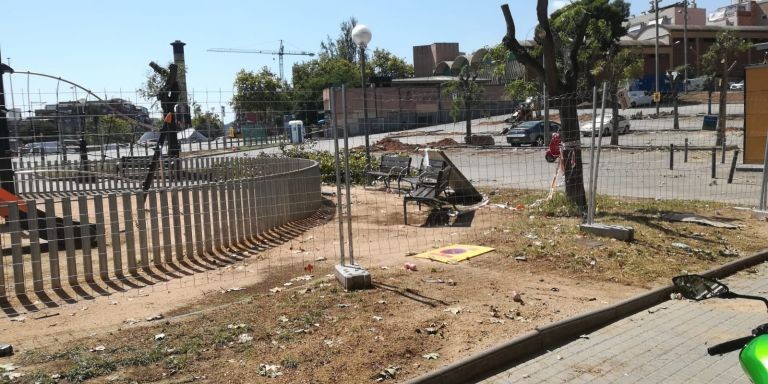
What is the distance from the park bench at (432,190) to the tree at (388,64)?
77.1m

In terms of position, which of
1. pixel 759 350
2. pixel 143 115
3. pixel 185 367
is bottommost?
pixel 185 367

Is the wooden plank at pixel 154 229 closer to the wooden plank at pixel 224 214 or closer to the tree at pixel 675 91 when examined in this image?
the wooden plank at pixel 224 214

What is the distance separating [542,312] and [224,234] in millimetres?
4682

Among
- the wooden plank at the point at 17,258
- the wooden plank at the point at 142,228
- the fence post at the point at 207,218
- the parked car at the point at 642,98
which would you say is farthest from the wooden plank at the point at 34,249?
the parked car at the point at 642,98

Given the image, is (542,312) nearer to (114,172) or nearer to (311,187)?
(311,187)

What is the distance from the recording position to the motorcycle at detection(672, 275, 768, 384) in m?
2.11

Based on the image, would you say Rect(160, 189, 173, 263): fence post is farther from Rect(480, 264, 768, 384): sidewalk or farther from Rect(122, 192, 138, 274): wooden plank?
Rect(480, 264, 768, 384): sidewalk

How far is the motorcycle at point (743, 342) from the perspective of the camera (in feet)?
6.92

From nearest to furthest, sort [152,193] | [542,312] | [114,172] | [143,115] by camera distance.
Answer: [542,312] → [152,193] → [143,115] → [114,172]

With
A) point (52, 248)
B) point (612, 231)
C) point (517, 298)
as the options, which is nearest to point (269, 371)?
point (517, 298)

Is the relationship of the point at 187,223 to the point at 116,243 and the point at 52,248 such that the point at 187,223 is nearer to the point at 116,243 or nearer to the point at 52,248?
the point at 116,243

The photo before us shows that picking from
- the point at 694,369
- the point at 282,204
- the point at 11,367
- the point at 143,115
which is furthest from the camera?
the point at 282,204

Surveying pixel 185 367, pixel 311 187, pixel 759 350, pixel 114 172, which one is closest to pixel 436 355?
pixel 185 367

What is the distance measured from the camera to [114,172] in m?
16.9
